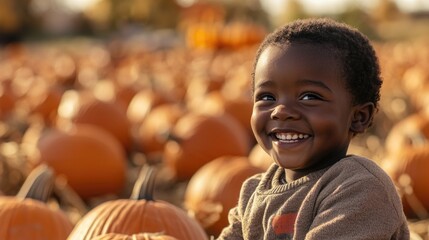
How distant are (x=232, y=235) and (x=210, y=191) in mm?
2567

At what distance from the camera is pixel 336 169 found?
2.63m

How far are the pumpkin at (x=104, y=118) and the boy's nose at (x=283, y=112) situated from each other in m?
6.40

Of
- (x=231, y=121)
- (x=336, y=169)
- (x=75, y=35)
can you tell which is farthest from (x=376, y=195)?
(x=75, y=35)

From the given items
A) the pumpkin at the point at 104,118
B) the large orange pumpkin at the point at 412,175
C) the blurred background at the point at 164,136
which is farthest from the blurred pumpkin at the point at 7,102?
the large orange pumpkin at the point at 412,175

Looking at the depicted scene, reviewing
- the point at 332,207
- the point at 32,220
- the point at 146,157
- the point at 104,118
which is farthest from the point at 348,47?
the point at 104,118

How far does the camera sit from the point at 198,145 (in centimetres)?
761

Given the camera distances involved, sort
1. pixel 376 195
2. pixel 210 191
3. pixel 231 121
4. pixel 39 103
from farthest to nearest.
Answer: pixel 39 103, pixel 231 121, pixel 210 191, pixel 376 195

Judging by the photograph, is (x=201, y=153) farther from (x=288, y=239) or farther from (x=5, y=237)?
(x=288, y=239)

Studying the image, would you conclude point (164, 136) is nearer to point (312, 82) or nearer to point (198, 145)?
point (198, 145)

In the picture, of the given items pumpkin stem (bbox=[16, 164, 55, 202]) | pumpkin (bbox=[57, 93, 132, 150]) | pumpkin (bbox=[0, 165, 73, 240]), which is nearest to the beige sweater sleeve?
pumpkin (bbox=[0, 165, 73, 240])

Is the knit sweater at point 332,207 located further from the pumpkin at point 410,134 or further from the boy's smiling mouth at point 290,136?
the pumpkin at point 410,134

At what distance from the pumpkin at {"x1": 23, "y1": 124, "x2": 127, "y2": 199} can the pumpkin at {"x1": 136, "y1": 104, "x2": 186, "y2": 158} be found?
113 cm

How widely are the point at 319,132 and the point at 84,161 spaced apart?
4.54 m

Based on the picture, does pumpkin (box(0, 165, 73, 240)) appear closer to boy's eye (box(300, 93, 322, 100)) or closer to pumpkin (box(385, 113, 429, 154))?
boy's eye (box(300, 93, 322, 100))
